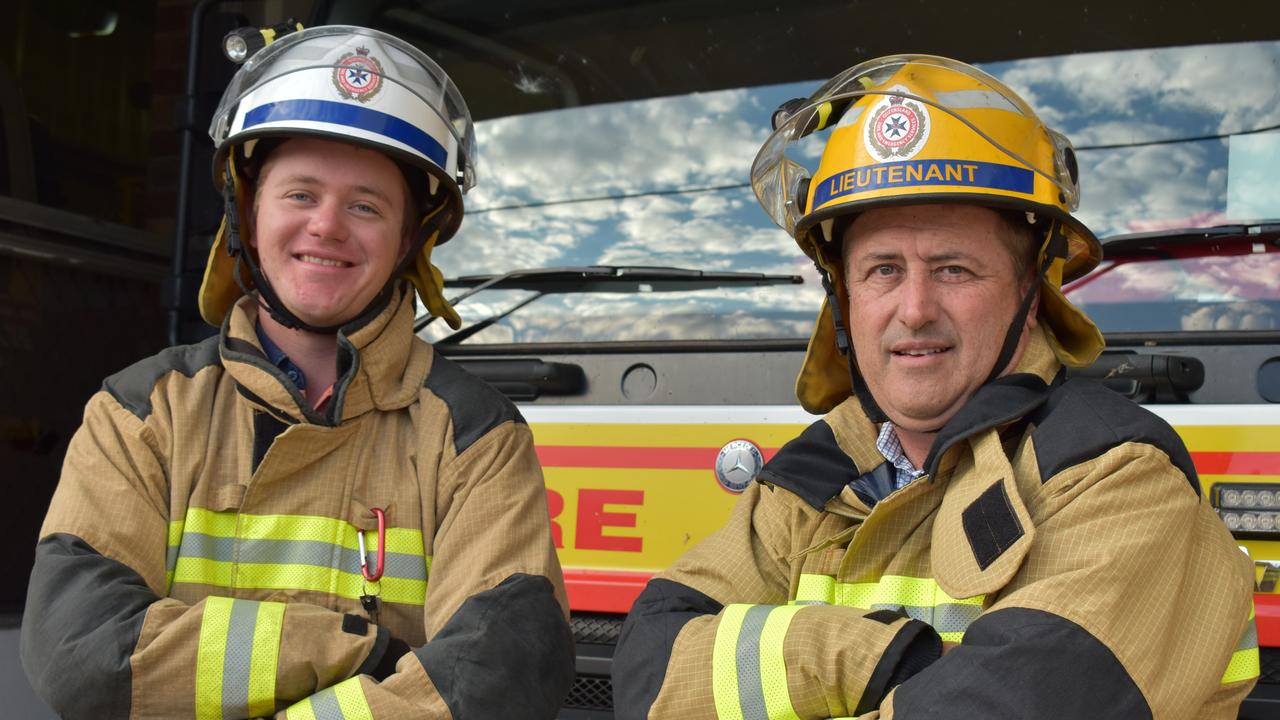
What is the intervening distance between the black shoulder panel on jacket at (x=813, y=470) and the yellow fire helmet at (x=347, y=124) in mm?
795

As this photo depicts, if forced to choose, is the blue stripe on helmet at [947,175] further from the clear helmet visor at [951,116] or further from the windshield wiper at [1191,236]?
the windshield wiper at [1191,236]

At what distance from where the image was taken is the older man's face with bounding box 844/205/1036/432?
6.79 feet

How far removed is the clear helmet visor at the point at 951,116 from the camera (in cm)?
207

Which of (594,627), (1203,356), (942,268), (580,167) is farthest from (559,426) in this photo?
(1203,356)

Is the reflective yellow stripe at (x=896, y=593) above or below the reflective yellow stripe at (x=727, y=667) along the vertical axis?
above

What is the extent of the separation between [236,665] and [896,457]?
3.61 ft

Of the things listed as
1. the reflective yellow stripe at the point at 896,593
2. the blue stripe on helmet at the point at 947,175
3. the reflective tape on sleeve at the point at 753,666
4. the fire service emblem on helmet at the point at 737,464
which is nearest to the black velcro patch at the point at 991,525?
the reflective yellow stripe at the point at 896,593

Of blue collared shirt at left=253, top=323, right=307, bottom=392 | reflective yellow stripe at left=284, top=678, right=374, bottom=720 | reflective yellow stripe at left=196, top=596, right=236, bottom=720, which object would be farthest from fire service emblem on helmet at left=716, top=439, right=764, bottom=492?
reflective yellow stripe at left=196, top=596, right=236, bottom=720

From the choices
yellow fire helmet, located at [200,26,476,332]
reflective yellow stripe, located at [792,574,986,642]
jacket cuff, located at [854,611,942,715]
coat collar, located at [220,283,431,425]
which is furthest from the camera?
yellow fire helmet, located at [200,26,476,332]

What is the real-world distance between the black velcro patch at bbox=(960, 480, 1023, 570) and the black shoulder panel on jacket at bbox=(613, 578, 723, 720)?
452 mm

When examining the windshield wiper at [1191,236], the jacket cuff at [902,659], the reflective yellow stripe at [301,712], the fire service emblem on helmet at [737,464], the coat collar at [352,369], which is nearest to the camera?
the jacket cuff at [902,659]

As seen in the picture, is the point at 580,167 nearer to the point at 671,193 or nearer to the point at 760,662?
the point at 671,193

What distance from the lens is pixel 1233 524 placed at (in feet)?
8.17

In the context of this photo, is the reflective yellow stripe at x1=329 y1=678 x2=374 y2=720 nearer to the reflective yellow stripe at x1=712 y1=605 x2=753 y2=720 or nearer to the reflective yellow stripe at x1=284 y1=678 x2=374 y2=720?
the reflective yellow stripe at x1=284 y1=678 x2=374 y2=720
